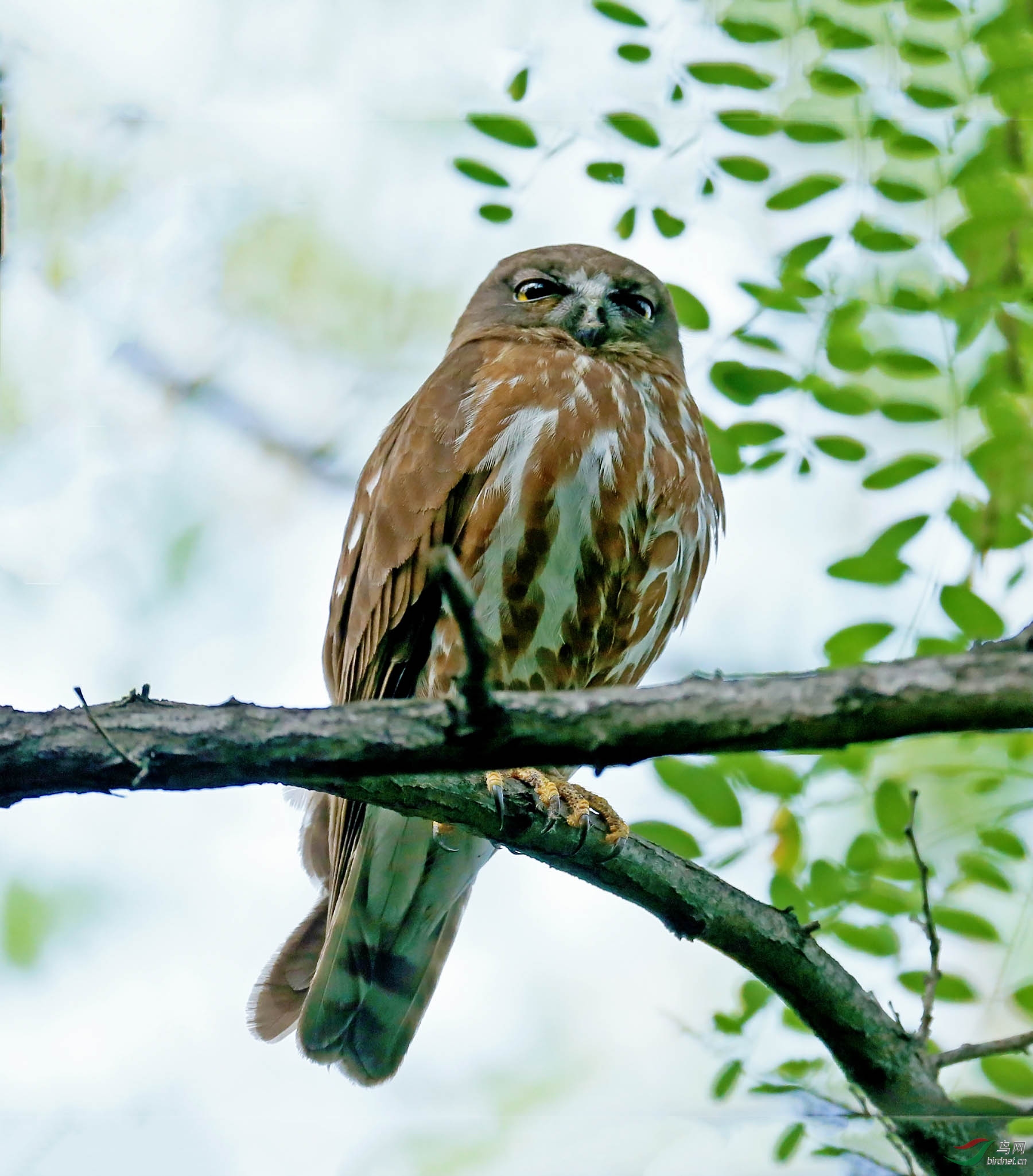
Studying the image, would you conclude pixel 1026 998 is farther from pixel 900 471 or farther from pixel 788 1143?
pixel 900 471

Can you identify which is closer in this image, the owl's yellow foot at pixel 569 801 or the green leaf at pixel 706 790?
the owl's yellow foot at pixel 569 801

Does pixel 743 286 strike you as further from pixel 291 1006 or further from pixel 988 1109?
pixel 291 1006

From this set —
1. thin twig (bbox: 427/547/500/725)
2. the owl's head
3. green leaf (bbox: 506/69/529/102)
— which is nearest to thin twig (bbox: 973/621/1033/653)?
thin twig (bbox: 427/547/500/725)

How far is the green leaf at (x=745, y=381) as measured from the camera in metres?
3.65

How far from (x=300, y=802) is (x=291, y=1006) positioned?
2.16ft

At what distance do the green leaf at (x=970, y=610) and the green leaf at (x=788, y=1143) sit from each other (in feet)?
4.51

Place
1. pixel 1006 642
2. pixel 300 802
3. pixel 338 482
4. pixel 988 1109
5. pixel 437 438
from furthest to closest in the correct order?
1. pixel 338 482
2. pixel 300 802
3. pixel 437 438
4. pixel 988 1109
5. pixel 1006 642

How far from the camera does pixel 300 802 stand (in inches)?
165

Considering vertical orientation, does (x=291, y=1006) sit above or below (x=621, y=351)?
below

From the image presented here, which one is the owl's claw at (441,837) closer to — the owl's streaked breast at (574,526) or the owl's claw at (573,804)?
the owl's streaked breast at (574,526)

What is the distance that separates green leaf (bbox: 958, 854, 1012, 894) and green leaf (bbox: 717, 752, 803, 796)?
48 centimetres

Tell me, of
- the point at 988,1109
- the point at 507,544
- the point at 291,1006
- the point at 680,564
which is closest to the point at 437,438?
the point at 507,544

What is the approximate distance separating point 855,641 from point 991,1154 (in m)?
1.35

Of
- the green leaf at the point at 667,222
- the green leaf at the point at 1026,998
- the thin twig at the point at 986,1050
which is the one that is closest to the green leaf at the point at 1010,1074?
the green leaf at the point at 1026,998
